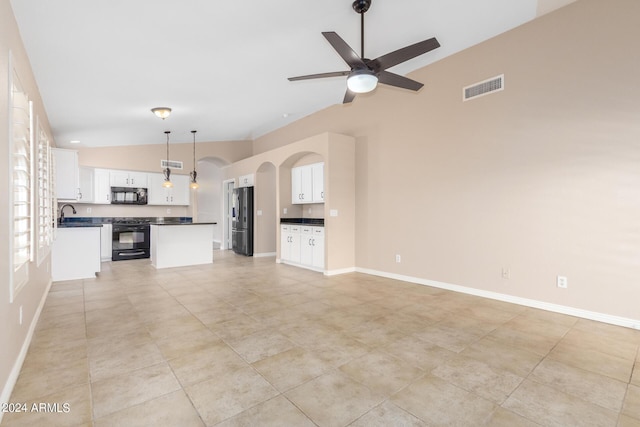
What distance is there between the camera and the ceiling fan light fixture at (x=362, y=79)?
114 inches

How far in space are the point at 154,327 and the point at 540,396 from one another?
3308 mm

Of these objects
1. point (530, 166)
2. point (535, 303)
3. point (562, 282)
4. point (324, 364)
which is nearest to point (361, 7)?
point (530, 166)

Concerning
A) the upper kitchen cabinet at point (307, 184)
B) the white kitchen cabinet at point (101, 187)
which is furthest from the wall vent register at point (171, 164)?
the upper kitchen cabinet at point (307, 184)

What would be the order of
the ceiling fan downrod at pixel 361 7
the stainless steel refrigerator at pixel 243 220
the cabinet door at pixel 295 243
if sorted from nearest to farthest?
the ceiling fan downrod at pixel 361 7 < the cabinet door at pixel 295 243 < the stainless steel refrigerator at pixel 243 220

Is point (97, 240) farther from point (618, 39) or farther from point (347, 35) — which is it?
point (618, 39)

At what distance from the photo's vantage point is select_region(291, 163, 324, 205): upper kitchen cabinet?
6.57m

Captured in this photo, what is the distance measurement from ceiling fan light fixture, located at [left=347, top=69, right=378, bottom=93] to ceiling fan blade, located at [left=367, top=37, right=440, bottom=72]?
0.29 feet

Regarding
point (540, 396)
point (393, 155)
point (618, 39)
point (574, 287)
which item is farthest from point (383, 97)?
point (540, 396)

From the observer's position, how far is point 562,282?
358 cm

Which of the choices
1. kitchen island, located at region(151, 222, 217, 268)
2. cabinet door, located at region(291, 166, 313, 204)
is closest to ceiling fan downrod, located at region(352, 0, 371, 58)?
cabinet door, located at region(291, 166, 313, 204)

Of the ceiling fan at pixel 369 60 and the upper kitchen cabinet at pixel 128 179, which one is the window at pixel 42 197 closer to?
the upper kitchen cabinet at pixel 128 179

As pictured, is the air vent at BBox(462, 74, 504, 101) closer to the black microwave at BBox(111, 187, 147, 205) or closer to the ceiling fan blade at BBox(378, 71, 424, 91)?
the ceiling fan blade at BBox(378, 71, 424, 91)

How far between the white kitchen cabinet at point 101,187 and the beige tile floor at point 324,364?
3852 millimetres

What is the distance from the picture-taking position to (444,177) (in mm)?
4645
